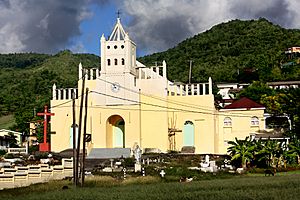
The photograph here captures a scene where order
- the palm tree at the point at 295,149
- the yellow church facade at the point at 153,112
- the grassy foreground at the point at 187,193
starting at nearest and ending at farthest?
the grassy foreground at the point at 187,193 < the palm tree at the point at 295,149 < the yellow church facade at the point at 153,112

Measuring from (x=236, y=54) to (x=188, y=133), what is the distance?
180 ft

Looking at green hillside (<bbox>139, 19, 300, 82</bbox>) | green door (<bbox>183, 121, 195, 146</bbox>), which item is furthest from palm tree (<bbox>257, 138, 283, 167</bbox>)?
green hillside (<bbox>139, 19, 300, 82</bbox>)

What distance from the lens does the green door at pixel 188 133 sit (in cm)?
4778

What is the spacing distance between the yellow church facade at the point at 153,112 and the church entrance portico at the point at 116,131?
14.4 inches

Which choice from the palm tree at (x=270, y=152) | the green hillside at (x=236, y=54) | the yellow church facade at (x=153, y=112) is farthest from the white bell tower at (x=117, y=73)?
the green hillside at (x=236, y=54)

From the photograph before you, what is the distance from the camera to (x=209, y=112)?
46969 millimetres

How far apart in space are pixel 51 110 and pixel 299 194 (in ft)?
112

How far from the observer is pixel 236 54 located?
100 metres

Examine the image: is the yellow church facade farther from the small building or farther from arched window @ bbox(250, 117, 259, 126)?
the small building

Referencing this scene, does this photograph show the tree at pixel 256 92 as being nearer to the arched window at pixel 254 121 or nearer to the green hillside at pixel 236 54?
the arched window at pixel 254 121

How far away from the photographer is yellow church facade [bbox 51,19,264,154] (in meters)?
47.2

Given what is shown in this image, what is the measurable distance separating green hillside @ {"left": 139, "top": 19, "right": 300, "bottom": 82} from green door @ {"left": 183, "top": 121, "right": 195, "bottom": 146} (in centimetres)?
3183

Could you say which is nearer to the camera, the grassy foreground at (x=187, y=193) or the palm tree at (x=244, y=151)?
the grassy foreground at (x=187, y=193)

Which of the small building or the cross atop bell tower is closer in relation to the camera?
the cross atop bell tower
